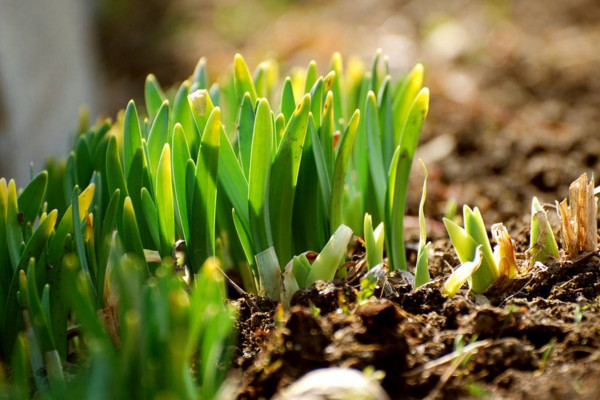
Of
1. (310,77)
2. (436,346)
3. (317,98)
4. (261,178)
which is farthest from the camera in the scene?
(310,77)

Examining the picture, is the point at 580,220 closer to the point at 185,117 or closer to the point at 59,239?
the point at 185,117

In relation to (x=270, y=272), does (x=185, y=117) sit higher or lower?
higher

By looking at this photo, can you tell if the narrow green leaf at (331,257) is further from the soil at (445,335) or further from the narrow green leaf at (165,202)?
the narrow green leaf at (165,202)

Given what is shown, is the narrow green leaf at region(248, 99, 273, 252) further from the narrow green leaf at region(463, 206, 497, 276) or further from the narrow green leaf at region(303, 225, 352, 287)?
the narrow green leaf at region(463, 206, 497, 276)

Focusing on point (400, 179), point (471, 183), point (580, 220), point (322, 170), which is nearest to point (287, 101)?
point (322, 170)

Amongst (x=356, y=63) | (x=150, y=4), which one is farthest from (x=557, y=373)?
(x=150, y=4)

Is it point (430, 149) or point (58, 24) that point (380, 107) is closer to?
point (430, 149)
